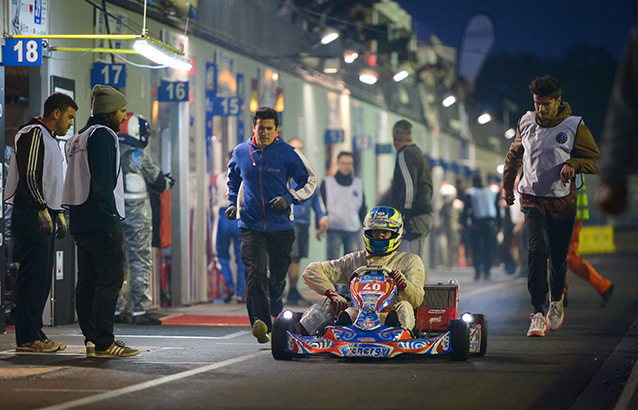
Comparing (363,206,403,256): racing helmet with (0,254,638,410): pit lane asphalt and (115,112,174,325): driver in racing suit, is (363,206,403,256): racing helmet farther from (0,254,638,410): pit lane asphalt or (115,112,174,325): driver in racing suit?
(115,112,174,325): driver in racing suit

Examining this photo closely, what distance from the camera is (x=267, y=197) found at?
11727 millimetres

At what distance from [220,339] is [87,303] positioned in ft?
6.36

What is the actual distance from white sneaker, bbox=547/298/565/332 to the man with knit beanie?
365 cm

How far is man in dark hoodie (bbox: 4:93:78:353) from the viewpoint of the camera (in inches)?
418

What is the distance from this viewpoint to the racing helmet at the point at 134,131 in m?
14.0

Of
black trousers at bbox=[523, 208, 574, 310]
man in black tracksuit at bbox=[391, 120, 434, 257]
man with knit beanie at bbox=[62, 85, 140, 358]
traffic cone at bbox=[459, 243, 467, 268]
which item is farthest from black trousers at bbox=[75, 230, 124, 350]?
traffic cone at bbox=[459, 243, 467, 268]

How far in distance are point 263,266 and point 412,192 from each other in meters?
3.09

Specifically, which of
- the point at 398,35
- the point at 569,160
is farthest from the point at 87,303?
the point at 398,35

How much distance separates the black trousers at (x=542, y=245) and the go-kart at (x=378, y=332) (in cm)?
120

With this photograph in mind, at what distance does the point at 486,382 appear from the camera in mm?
8836

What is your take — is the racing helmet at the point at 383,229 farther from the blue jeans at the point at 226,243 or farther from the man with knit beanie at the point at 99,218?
the blue jeans at the point at 226,243

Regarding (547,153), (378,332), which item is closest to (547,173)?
(547,153)

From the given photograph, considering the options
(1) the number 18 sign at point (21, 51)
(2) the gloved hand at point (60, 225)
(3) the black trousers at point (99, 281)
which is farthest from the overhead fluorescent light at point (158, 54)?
(3) the black trousers at point (99, 281)

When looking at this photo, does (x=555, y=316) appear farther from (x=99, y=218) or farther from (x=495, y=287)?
(x=495, y=287)
